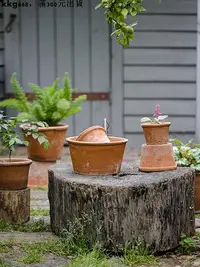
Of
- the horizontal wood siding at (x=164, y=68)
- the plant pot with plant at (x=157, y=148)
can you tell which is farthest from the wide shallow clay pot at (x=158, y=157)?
the horizontal wood siding at (x=164, y=68)

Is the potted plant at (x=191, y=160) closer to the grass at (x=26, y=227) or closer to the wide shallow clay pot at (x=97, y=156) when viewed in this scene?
the wide shallow clay pot at (x=97, y=156)

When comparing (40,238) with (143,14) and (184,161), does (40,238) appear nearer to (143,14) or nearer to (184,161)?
(184,161)

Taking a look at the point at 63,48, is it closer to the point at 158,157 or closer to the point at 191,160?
the point at 191,160

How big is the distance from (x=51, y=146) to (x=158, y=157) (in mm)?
2463

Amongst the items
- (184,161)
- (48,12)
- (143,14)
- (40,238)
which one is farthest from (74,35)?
(40,238)

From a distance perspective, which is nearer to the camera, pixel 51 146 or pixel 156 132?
pixel 156 132

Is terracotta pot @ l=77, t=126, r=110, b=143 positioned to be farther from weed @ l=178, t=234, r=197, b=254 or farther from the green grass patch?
the green grass patch

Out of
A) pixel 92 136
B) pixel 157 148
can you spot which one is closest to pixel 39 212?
pixel 92 136

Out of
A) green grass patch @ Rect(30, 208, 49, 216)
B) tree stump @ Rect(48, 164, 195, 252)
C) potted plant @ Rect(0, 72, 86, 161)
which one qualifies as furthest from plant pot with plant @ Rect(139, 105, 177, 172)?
potted plant @ Rect(0, 72, 86, 161)

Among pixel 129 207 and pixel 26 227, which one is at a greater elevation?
pixel 129 207

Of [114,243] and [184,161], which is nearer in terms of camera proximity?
[114,243]

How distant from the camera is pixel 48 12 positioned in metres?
7.52

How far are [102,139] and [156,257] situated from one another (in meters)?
0.86

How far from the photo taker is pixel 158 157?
13.2 feet
